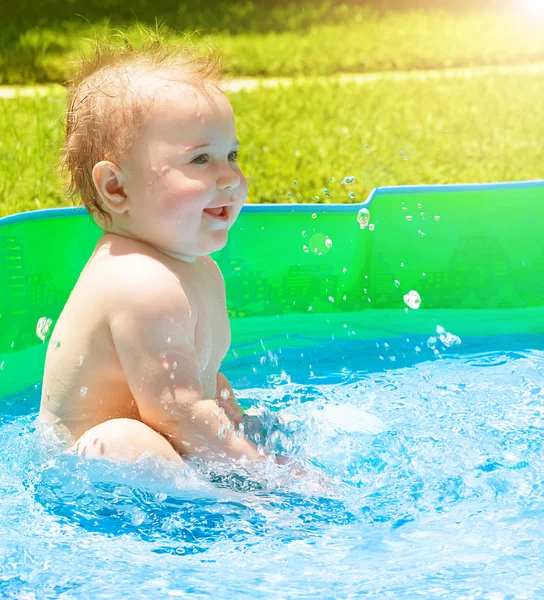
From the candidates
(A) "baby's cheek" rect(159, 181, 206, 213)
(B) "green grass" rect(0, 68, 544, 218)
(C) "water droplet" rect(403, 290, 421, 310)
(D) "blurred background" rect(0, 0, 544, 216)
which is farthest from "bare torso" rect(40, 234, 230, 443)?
(B) "green grass" rect(0, 68, 544, 218)

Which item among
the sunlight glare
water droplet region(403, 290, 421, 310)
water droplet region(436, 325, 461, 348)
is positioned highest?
the sunlight glare

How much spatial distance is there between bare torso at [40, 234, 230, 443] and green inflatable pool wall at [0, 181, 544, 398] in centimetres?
129

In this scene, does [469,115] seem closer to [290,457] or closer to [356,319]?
[356,319]

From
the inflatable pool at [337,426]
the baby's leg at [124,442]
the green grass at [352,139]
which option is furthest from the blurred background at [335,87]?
the baby's leg at [124,442]

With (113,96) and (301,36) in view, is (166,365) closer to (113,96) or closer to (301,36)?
(113,96)

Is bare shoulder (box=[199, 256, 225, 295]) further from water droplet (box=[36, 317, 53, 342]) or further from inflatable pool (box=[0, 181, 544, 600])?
water droplet (box=[36, 317, 53, 342])

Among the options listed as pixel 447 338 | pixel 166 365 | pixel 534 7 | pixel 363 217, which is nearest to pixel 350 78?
pixel 534 7

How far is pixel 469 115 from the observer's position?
632cm

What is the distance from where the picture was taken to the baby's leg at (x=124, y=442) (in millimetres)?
2107

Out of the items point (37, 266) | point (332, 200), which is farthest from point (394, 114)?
point (37, 266)

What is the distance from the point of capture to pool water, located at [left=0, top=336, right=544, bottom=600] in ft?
6.38

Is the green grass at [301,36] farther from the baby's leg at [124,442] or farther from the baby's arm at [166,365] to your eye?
the baby's leg at [124,442]

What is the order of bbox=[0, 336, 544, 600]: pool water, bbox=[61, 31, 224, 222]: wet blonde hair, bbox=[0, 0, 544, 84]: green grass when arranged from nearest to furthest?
bbox=[0, 336, 544, 600]: pool water, bbox=[61, 31, 224, 222]: wet blonde hair, bbox=[0, 0, 544, 84]: green grass

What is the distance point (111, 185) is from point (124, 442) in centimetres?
60
